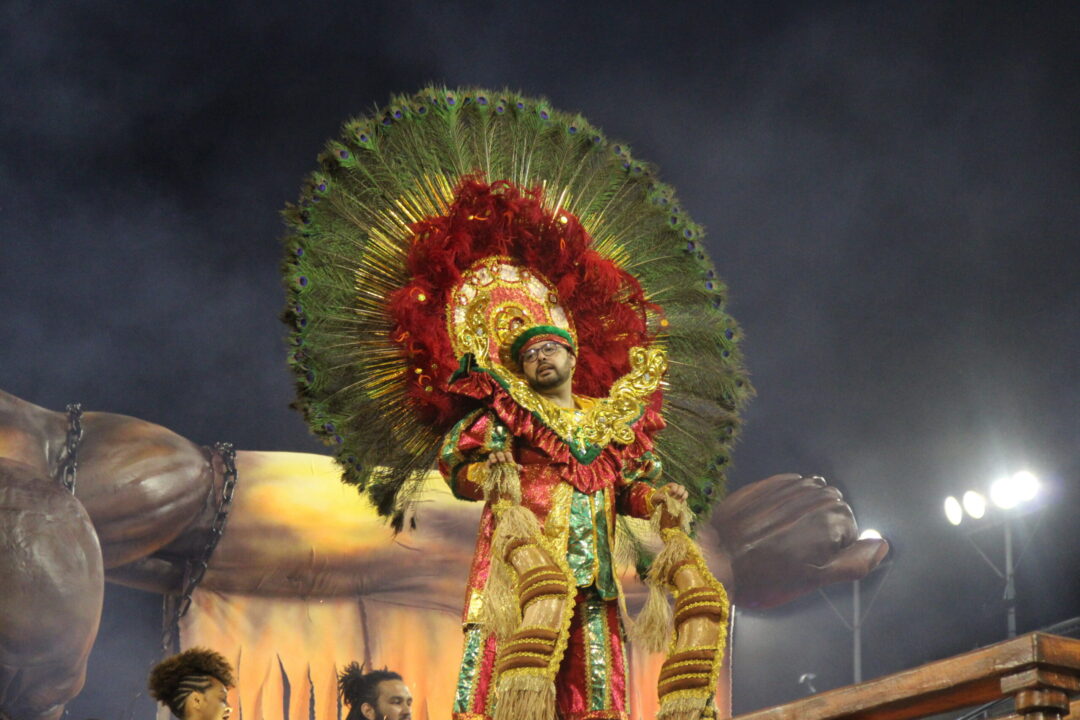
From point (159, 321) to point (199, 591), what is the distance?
5.07ft

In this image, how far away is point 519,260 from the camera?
14.1 ft

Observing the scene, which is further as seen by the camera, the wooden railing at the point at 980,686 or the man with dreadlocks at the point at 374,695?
the man with dreadlocks at the point at 374,695

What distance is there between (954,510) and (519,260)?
5.19 metres

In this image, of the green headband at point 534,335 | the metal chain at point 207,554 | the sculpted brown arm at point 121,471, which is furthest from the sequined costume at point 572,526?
the metal chain at point 207,554

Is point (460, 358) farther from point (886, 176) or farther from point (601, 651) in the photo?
point (886, 176)

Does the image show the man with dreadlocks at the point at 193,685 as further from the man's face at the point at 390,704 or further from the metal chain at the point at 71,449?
the man's face at the point at 390,704

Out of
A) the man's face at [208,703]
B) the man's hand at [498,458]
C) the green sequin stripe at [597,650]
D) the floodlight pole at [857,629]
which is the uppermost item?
the floodlight pole at [857,629]

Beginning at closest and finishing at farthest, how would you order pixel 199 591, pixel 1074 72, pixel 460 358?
pixel 460 358 → pixel 199 591 → pixel 1074 72

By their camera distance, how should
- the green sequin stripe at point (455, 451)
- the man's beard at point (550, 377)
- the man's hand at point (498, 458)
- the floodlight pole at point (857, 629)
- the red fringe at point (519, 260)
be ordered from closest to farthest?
the man's hand at point (498, 458), the green sequin stripe at point (455, 451), the man's beard at point (550, 377), the red fringe at point (519, 260), the floodlight pole at point (857, 629)

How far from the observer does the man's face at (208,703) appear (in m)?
3.48

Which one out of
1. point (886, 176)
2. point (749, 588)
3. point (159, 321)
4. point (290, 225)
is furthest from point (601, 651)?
point (886, 176)

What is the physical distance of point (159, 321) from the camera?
22.4 feet

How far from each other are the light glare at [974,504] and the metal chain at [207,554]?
4.87 metres

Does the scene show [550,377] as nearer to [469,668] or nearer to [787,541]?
[469,668]
